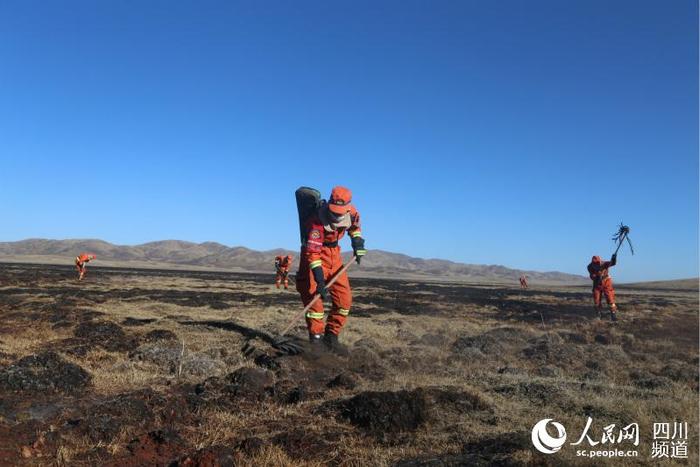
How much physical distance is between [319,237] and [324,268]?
24.0 inches

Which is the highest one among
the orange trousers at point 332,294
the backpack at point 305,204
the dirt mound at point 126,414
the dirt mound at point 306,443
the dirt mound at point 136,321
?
the backpack at point 305,204

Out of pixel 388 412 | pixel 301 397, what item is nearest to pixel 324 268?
pixel 301 397

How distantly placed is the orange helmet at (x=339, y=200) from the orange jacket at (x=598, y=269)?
42.7 feet

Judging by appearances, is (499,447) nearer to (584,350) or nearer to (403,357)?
(403,357)

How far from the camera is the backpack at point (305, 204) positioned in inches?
367

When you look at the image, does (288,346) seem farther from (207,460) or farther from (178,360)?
(207,460)

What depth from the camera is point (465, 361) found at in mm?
9711

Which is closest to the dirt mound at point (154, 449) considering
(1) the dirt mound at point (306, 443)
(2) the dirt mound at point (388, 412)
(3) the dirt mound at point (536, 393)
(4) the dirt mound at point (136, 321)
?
(1) the dirt mound at point (306, 443)

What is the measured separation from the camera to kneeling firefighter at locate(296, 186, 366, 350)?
880cm

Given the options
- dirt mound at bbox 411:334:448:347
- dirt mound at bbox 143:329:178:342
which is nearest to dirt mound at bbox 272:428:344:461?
dirt mound at bbox 143:329:178:342

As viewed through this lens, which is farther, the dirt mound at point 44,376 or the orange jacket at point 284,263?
the orange jacket at point 284,263

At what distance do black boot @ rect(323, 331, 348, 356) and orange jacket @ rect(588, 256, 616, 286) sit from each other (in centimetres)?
1276

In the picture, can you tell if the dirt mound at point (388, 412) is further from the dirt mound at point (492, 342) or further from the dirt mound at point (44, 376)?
the dirt mound at point (492, 342)

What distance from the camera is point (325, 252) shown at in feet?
30.1
